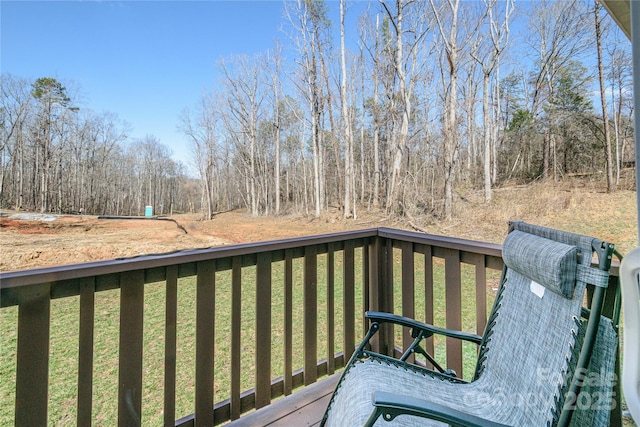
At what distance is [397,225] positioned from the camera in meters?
9.05

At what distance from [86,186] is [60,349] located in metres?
11.6

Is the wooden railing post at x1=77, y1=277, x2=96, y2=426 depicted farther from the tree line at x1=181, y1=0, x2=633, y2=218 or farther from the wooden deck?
the tree line at x1=181, y1=0, x2=633, y2=218

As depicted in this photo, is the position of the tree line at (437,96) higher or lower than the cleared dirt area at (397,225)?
higher

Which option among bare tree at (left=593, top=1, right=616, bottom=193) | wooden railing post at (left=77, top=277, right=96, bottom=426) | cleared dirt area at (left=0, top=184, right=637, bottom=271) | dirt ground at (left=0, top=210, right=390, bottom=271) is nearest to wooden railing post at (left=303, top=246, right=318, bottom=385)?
wooden railing post at (left=77, top=277, right=96, bottom=426)

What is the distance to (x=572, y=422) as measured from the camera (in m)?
0.85

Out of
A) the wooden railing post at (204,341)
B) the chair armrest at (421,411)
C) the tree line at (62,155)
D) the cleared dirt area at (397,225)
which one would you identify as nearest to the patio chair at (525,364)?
the chair armrest at (421,411)

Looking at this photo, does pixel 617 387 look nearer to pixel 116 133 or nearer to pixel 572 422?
pixel 572 422

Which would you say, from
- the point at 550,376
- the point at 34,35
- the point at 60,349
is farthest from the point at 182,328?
the point at 34,35

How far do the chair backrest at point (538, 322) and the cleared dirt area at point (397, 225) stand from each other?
4.92m

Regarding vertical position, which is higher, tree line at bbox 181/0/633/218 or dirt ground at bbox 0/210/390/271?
tree line at bbox 181/0/633/218

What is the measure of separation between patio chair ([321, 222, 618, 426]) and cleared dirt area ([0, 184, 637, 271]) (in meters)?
4.96

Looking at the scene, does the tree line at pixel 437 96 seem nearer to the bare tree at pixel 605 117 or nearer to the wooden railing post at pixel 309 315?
the bare tree at pixel 605 117

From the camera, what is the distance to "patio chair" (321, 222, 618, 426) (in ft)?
2.70

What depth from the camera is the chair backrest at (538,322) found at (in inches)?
36.3
